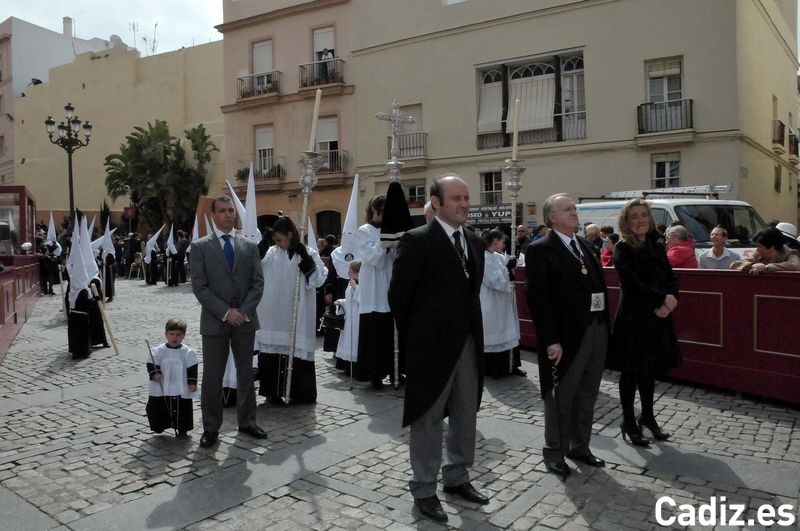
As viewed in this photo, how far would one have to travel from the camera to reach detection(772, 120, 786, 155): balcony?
2331 centimetres

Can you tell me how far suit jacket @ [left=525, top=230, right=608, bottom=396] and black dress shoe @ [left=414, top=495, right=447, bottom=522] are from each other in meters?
1.22

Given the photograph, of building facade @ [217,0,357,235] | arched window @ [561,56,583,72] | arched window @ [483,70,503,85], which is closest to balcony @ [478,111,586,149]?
arched window @ [561,56,583,72]

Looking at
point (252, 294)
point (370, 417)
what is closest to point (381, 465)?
point (370, 417)

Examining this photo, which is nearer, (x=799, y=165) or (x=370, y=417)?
(x=370, y=417)

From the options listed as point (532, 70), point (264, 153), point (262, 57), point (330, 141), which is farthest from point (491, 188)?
point (262, 57)

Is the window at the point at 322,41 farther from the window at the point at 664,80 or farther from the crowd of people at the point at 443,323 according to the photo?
the crowd of people at the point at 443,323

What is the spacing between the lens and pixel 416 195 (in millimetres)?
24984

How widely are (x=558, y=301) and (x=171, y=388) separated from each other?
338 cm

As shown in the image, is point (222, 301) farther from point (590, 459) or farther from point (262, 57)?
point (262, 57)

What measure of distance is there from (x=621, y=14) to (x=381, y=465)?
1918 centimetres

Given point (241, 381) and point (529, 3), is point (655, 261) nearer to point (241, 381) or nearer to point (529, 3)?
point (241, 381)

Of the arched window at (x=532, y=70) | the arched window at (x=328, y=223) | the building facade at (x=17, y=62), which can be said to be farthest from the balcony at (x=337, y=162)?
the building facade at (x=17, y=62)

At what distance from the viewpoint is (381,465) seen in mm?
5031

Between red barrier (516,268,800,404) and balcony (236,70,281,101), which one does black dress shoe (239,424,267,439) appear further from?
balcony (236,70,281,101)
